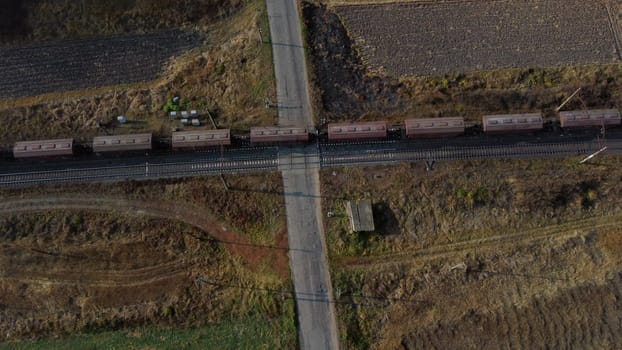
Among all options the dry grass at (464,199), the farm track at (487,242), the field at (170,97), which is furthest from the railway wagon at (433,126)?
the field at (170,97)

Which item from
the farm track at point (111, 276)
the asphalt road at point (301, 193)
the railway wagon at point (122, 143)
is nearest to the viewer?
the asphalt road at point (301, 193)

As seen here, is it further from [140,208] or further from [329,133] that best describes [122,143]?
[329,133]

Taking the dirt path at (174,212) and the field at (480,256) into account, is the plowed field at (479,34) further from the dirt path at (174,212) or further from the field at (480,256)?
the dirt path at (174,212)

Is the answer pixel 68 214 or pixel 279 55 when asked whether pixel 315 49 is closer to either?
pixel 279 55

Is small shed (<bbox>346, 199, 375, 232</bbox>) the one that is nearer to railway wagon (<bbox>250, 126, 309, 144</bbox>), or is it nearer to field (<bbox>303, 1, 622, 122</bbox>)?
railway wagon (<bbox>250, 126, 309, 144</bbox>)

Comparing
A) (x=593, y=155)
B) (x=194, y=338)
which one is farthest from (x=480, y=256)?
(x=194, y=338)

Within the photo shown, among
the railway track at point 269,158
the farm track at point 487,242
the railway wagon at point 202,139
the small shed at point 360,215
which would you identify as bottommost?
the farm track at point 487,242

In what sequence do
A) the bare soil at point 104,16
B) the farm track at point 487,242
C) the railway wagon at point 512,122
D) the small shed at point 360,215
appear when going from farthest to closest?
the bare soil at point 104,16 → the railway wagon at point 512,122 → the farm track at point 487,242 → the small shed at point 360,215

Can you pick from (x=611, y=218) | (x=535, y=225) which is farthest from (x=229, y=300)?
(x=611, y=218)
